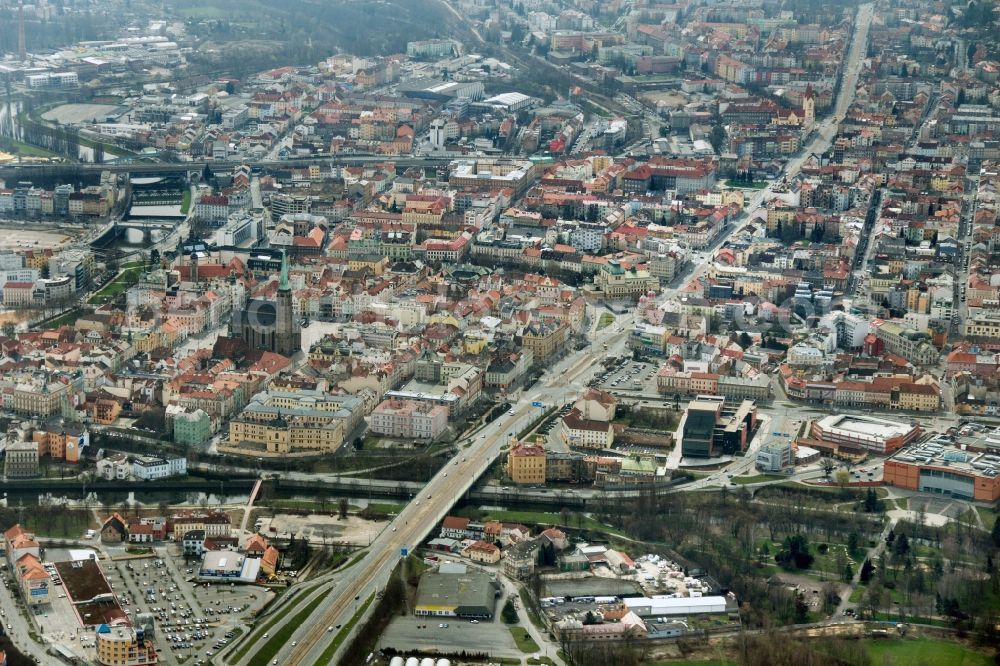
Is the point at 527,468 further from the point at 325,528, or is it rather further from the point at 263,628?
the point at 263,628

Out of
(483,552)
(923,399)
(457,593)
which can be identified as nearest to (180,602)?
(457,593)

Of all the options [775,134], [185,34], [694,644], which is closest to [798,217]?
[775,134]

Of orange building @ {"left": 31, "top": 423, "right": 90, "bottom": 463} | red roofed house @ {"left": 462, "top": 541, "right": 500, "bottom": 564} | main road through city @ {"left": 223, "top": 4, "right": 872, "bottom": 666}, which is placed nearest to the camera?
main road through city @ {"left": 223, "top": 4, "right": 872, "bottom": 666}

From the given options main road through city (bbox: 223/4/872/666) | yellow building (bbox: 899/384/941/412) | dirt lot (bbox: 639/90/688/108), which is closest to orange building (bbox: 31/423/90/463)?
main road through city (bbox: 223/4/872/666)

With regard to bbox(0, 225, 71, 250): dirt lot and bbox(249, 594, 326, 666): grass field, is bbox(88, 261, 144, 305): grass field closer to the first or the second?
bbox(0, 225, 71, 250): dirt lot

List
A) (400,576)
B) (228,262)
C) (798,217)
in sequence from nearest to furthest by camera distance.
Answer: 1. (400,576)
2. (228,262)
3. (798,217)

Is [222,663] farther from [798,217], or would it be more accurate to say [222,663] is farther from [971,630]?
[798,217]

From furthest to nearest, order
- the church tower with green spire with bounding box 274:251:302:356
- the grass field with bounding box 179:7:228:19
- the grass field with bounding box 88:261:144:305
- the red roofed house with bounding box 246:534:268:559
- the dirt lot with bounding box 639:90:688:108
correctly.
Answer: the grass field with bounding box 179:7:228:19 → the dirt lot with bounding box 639:90:688:108 → the grass field with bounding box 88:261:144:305 → the church tower with green spire with bounding box 274:251:302:356 → the red roofed house with bounding box 246:534:268:559
